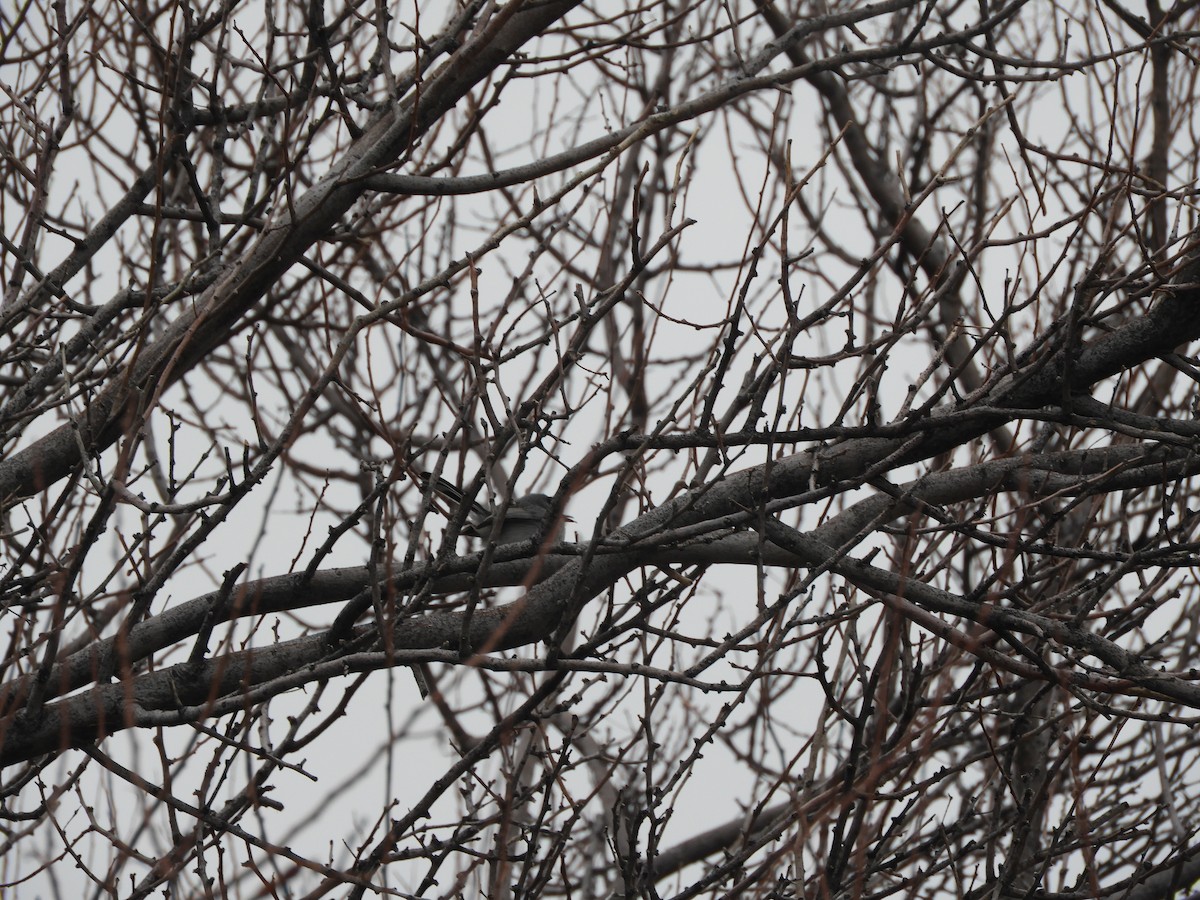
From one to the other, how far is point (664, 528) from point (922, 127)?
441cm

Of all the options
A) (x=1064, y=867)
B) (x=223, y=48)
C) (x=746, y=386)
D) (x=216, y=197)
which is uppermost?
(x=223, y=48)

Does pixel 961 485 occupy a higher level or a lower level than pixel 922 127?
lower

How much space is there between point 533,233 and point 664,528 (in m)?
4.27

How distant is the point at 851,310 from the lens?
108 inches

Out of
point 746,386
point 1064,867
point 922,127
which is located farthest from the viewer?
point 922,127

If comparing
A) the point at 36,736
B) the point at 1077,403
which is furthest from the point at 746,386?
the point at 36,736

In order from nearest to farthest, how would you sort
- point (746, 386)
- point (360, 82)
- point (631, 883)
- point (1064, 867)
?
point (746, 386), point (631, 883), point (360, 82), point (1064, 867)

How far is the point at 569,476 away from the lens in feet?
8.84

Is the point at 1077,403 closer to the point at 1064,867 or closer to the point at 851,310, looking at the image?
the point at 851,310

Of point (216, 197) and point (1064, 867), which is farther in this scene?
point (1064, 867)

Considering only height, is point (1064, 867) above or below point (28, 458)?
below

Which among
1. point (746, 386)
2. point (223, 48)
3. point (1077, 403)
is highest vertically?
point (223, 48)

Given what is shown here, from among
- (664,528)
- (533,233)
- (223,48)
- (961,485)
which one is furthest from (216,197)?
(533,233)

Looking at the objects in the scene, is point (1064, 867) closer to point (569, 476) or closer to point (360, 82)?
point (569, 476)
